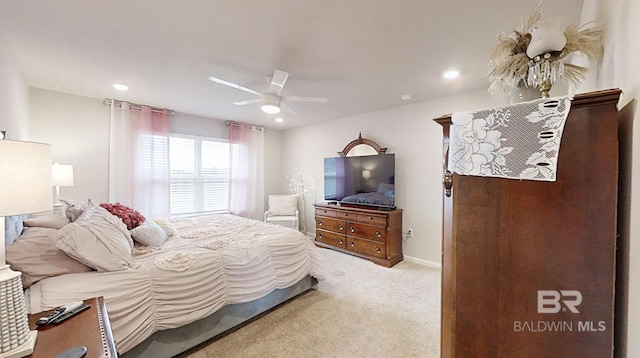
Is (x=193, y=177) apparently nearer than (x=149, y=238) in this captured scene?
No

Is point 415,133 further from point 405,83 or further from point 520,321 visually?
point 520,321

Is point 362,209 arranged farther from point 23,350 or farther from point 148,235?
point 23,350

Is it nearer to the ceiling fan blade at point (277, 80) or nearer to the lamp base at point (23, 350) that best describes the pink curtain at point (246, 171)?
the ceiling fan blade at point (277, 80)

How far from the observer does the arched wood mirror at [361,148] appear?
4145 millimetres

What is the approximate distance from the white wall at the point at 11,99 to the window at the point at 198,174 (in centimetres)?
176

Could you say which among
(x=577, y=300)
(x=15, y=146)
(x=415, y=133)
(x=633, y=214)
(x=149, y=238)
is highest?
(x=415, y=133)

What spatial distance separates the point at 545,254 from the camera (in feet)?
2.65

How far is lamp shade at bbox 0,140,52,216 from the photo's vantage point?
828mm

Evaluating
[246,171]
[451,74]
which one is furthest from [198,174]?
[451,74]

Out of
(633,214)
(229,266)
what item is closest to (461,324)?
(633,214)

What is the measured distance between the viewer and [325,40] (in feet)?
6.59

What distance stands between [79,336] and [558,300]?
5.70 ft

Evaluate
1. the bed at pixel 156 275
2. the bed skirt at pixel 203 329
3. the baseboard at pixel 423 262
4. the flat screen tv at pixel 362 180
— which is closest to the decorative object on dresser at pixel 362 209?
the flat screen tv at pixel 362 180

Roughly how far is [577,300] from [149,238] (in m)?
2.77
